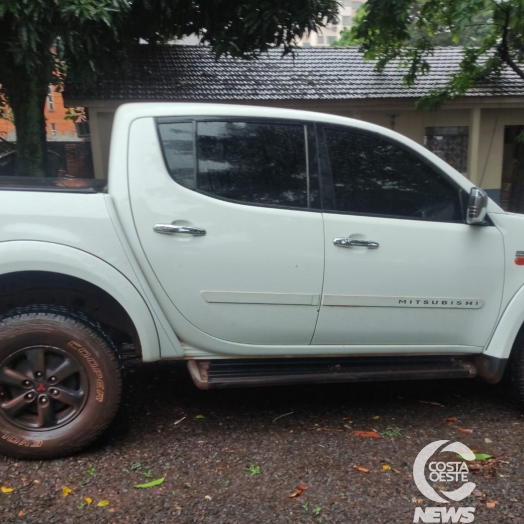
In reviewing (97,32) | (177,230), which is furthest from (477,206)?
(97,32)

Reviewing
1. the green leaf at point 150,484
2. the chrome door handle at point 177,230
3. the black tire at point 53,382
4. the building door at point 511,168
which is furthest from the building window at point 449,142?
the green leaf at point 150,484

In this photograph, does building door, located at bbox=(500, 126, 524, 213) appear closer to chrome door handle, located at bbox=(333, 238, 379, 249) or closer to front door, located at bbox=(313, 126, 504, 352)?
front door, located at bbox=(313, 126, 504, 352)

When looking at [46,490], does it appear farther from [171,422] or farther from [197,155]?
[197,155]

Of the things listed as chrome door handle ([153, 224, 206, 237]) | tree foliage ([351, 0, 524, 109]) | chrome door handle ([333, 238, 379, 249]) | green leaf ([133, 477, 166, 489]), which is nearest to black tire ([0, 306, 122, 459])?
green leaf ([133, 477, 166, 489])

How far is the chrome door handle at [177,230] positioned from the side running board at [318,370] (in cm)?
79

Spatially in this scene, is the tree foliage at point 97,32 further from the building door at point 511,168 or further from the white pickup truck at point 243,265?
the building door at point 511,168

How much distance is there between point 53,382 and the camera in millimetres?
3105

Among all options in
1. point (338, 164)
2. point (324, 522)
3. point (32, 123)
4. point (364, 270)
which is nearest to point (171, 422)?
point (324, 522)

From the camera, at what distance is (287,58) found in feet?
41.4

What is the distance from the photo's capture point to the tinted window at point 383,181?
3.36m

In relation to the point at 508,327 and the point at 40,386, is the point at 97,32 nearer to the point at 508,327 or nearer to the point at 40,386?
the point at 40,386

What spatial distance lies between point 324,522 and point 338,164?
1.93m

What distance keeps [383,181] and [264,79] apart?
29.1 feet

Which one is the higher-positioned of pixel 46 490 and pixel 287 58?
pixel 287 58
